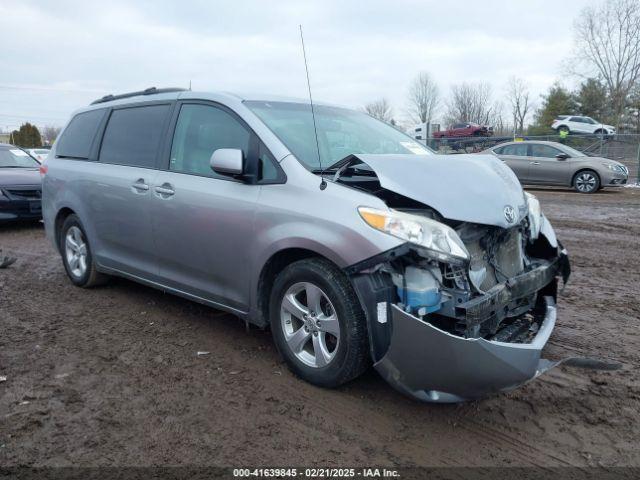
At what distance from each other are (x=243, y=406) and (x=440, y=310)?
1314 mm

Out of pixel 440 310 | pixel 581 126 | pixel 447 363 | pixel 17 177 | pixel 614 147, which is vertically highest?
pixel 581 126

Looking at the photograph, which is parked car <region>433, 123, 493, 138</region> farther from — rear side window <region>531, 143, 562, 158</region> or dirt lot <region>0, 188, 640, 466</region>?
dirt lot <region>0, 188, 640, 466</region>

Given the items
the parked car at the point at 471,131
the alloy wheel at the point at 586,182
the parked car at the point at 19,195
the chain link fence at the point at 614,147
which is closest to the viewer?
the parked car at the point at 19,195

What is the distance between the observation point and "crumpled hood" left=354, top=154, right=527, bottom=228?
314 cm

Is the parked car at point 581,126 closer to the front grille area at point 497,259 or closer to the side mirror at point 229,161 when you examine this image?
the front grille area at point 497,259

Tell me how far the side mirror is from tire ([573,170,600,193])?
14.5 meters

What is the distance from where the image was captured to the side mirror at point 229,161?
3582 mm

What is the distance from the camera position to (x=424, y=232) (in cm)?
296

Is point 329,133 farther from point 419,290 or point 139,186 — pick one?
point 419,290

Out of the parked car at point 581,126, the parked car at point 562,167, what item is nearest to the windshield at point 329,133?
the parked car at point 562,167

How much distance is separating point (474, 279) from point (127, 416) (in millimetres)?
2180

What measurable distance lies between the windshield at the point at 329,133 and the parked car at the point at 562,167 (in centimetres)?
1263

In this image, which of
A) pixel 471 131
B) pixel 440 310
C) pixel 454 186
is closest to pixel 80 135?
pixel 454 186

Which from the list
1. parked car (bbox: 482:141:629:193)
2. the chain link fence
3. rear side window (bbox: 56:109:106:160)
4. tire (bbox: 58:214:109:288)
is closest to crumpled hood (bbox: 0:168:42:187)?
rear side window (bbox: 56:109:106:160)
